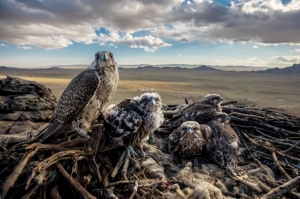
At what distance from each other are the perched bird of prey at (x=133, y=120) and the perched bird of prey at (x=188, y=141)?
0.40 meters

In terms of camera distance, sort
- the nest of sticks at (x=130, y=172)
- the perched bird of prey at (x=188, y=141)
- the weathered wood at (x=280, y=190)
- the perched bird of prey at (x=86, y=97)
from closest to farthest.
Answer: the nest of sticks at (x=130, y=172), the weathered wood at (x=280, y=190), the perched bird of prey at (x=86, y=97), the perched bird of prey at (x=188, y=141)

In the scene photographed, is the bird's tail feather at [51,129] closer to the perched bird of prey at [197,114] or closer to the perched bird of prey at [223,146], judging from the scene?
the perched bird of prey at [197,114]

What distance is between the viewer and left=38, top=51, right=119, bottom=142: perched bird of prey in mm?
→ 3289

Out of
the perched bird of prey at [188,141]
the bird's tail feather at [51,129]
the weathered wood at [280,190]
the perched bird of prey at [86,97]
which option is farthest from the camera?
the perched bird of prey at [188,141]

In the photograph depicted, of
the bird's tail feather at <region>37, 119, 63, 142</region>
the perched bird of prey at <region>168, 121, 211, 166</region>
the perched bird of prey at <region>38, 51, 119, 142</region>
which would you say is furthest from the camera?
the perched bird of prey at <region>168, 121, 211, 166</region>

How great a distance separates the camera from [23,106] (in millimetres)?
4836

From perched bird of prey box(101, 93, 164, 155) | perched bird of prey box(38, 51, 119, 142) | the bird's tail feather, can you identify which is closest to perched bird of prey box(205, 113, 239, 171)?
perched bird of prey box(101, 93, 164, 155)

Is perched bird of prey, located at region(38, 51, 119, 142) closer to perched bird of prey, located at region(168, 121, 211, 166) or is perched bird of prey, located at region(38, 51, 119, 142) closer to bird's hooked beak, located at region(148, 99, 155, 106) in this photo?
bird's hooked beak, located at region(148, 99, 155, 106)

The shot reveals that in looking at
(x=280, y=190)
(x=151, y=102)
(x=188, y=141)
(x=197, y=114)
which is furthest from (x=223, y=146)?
(x=151, y=102)

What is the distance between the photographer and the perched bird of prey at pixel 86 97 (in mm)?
3289

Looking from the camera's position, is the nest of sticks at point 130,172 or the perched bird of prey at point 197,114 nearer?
the nest of sticks at point 130,172

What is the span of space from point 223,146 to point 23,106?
3788mm

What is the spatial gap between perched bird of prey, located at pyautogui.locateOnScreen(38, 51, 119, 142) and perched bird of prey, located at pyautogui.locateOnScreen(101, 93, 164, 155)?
0.79 feet

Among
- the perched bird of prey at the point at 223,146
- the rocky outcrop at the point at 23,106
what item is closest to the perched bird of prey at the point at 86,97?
the rocky outcrop at the point at 23,106
